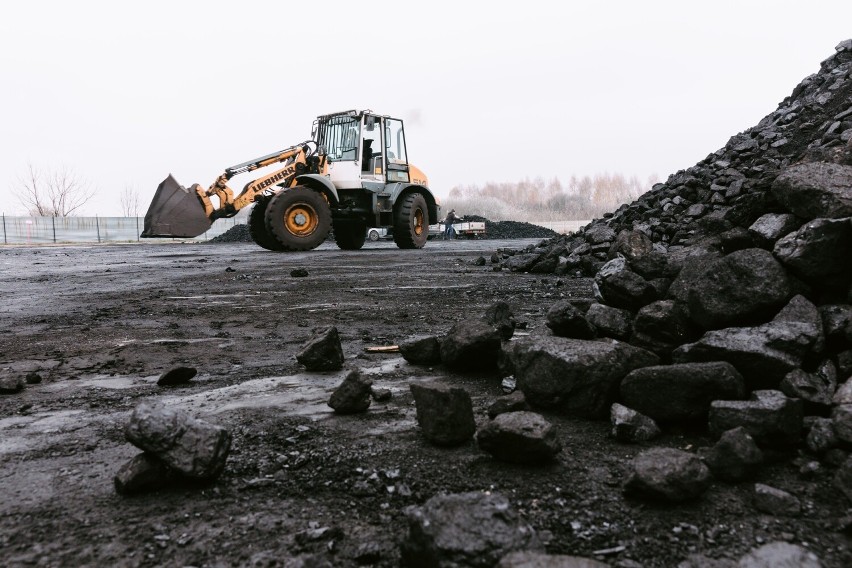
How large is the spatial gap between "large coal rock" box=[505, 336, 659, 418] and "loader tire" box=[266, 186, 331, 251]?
11359mm

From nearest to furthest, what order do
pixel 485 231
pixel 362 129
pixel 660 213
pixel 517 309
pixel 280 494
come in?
pixel 280 494 < pixel 517 309 < pixel 660 213 < pixel 362 129 < pixel 485 231

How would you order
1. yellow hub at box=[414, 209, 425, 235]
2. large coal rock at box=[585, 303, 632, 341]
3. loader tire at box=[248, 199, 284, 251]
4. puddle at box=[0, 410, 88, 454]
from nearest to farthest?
1. puddle at box=[0, 410, 88, 454]
2. large coal rock at box=[585, 303, 632, 341]
3. loader tire at box=[248, 199, 284, 251]
4. yellow hub at box=[414, 209, 425, 235]

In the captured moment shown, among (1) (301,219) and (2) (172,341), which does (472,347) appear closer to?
(2) (172,341)

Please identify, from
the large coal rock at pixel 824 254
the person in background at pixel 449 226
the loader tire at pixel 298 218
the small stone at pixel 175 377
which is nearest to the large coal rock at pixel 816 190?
the large coal rock at pixel 824 254

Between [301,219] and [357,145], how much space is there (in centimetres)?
226

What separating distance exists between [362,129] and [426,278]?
753 centimetres

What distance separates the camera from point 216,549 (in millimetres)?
1469

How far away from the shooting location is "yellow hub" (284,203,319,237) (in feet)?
44.3

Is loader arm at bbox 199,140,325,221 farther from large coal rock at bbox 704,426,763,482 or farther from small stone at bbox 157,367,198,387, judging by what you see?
large coal rock at bbox 704,426,763,482

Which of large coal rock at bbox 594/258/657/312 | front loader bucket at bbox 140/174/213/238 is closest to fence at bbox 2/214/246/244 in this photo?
front loader bucket at bbox 140/174/213/238

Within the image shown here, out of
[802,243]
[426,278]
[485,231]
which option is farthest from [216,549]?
[485,231]

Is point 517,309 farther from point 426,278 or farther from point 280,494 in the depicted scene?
point 280,494

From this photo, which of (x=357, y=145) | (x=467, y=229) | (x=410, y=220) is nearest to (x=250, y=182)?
(x=357, y=145)

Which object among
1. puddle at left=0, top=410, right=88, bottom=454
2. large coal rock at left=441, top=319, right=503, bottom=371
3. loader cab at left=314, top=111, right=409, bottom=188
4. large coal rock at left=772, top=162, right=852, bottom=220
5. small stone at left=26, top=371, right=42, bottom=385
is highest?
loader cab at left=314, top=111, right=409, bottom=188
